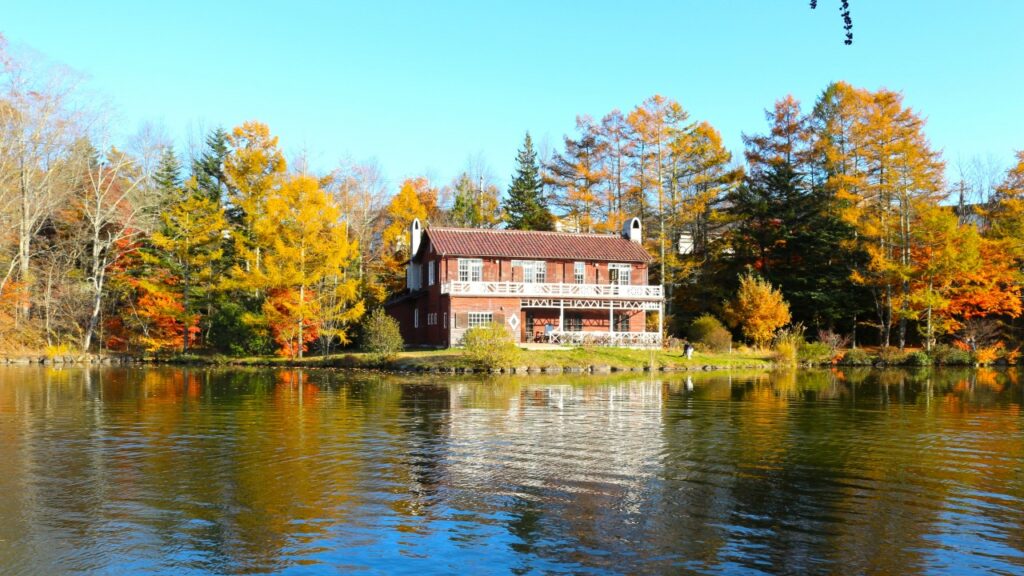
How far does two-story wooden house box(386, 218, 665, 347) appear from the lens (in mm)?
41906

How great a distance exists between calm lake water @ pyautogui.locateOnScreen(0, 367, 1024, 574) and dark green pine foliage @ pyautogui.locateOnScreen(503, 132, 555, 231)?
35551 millimetres

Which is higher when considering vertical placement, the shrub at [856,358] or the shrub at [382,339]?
the shrub at [382,339]

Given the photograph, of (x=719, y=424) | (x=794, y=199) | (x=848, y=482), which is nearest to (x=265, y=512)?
(x=848, y=482)

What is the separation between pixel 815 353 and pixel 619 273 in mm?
12026

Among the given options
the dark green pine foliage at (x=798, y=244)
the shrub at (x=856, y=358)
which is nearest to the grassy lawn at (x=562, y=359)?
the shrub at (x=856, y=358)

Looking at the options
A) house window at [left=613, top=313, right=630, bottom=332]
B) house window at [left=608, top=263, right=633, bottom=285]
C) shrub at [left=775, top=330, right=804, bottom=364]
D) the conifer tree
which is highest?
the conifer tree

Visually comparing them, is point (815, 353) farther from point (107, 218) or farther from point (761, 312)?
point (107, 218)

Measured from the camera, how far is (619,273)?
46500 mm

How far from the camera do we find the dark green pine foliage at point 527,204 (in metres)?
57.1

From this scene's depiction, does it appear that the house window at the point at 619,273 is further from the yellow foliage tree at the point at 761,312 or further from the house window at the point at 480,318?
the house window at the point at 480,318

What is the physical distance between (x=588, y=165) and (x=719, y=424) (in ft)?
124

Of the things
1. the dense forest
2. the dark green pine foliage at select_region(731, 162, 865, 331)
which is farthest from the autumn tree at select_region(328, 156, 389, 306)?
the dark green pine foliage at select_region(731, 162, 865, 331)

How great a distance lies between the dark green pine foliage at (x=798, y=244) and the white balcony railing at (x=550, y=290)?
9.48m

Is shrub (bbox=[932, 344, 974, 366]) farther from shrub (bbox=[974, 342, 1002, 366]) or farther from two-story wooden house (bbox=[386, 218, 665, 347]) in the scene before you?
two-story wooden house (bbox=[386, 218, 665, 347])
